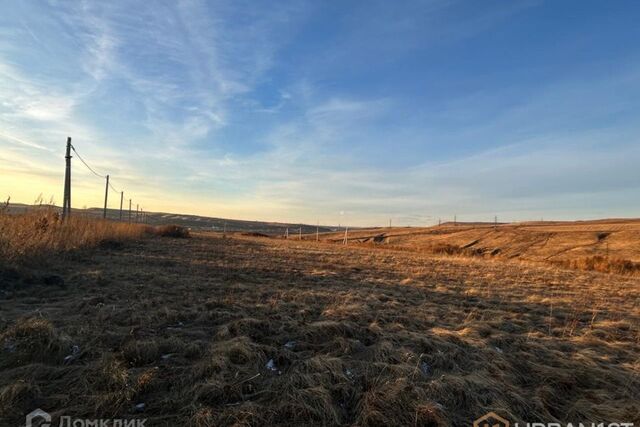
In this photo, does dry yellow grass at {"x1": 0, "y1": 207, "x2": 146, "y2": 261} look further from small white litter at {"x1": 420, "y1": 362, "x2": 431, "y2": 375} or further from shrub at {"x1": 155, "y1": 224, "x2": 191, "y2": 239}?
shrub at {"x1": 155, "y1": 224, "x2": 191, "y2": 239}

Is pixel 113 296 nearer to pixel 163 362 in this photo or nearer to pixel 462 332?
pixel 163 362

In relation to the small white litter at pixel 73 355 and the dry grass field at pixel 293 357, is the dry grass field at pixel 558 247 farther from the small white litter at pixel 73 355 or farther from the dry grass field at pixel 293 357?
the small white litter at pixel 73 355

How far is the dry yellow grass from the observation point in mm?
9781

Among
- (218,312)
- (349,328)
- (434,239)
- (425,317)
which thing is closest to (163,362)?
(218,312)

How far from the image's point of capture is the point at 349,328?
578 centimetres

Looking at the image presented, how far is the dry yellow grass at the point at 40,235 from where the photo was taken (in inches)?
385

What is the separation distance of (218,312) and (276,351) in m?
2.12

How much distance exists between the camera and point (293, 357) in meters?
4.62

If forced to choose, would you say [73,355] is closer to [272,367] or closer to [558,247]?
[272,367]

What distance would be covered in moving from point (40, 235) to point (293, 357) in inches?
468

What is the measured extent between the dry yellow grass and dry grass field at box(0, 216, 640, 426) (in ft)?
4.23

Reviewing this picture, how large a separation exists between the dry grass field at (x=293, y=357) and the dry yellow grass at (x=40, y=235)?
4.23 ft

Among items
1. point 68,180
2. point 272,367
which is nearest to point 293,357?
point 272,367

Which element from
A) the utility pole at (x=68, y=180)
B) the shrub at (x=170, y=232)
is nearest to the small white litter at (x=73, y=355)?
the utility pole at (x=68, y=180)
